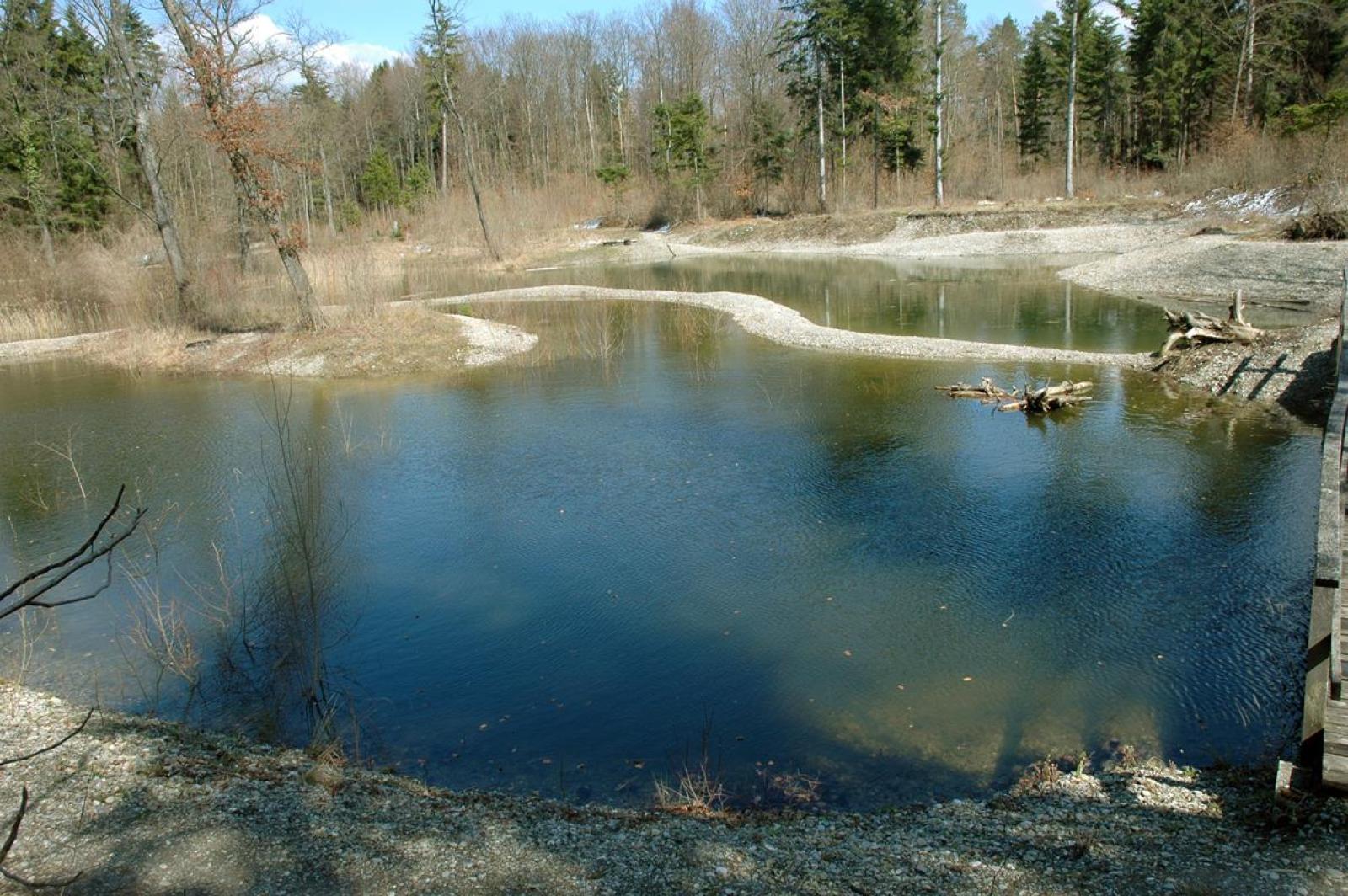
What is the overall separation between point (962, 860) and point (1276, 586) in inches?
235

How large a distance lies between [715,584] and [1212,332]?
1365 centimetres

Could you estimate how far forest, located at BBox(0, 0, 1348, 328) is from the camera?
94.4 ft

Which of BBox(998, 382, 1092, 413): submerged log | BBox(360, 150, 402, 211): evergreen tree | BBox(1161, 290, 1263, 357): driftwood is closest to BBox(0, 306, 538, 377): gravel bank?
BBox(998, 382, 1092, 413): submerged log

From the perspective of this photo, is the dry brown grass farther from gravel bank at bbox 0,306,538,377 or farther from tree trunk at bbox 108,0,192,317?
tree trunk at bbox 108,0,192,317

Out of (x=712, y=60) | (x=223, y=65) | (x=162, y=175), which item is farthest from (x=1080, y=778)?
(x=712, y=60)

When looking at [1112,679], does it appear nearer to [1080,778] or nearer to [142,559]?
[1080,778]

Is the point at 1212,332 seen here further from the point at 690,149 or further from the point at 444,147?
the point at 444,147

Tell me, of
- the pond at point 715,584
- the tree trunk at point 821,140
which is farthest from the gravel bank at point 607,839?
the tree trunk at point 821,140

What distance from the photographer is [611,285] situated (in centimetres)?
3550

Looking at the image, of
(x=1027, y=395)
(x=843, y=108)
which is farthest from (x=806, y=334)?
(x=843, y=108)

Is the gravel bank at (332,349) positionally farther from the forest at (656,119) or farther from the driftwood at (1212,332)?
the driftwood at (1212,332)

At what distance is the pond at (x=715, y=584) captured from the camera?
22.9 ft

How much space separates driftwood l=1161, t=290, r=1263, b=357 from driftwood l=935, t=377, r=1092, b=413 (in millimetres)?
2975

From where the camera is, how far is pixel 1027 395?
15.4 m
